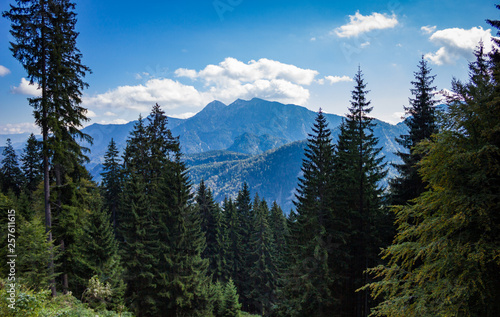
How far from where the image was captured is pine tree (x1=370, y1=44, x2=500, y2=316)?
18.2ft

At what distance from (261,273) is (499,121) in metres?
38.0

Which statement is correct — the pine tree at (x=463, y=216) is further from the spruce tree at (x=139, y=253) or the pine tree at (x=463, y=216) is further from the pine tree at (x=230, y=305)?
the pine tree at (x=230, y=305)

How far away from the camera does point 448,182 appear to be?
20.9 feet

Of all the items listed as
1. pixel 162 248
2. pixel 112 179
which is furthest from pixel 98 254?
pixel 112 179

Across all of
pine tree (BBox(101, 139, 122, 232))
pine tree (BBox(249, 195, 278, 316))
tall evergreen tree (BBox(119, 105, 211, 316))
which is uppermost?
pine tree (BBox(101, 139, 122, 232))

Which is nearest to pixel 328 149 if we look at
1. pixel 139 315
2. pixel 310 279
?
pixel 310 279

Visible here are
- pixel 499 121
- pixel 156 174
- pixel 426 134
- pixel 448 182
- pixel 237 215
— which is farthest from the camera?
pixel 237 215

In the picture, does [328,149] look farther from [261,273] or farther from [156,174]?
[261,273]

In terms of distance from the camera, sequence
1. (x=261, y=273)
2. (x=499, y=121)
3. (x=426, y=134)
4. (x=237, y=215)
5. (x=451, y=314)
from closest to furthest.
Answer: (x=451, y=314), (x=499, y=121), (x=426, y=134), (x=261, y=273), (x=237, y=215)

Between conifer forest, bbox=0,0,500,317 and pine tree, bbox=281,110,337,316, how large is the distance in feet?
0.33

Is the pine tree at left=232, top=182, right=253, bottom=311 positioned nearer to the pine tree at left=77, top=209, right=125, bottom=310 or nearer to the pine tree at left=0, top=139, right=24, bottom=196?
the pine tree at left=77, top=209, right=125, bottom=310

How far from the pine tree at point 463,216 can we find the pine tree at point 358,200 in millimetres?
12125

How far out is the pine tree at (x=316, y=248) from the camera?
57.4 feet

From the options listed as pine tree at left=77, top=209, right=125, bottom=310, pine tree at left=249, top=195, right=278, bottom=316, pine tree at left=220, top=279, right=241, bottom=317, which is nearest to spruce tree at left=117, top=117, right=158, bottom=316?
pine tree at left=77, top=209, right=125, bottom=310
